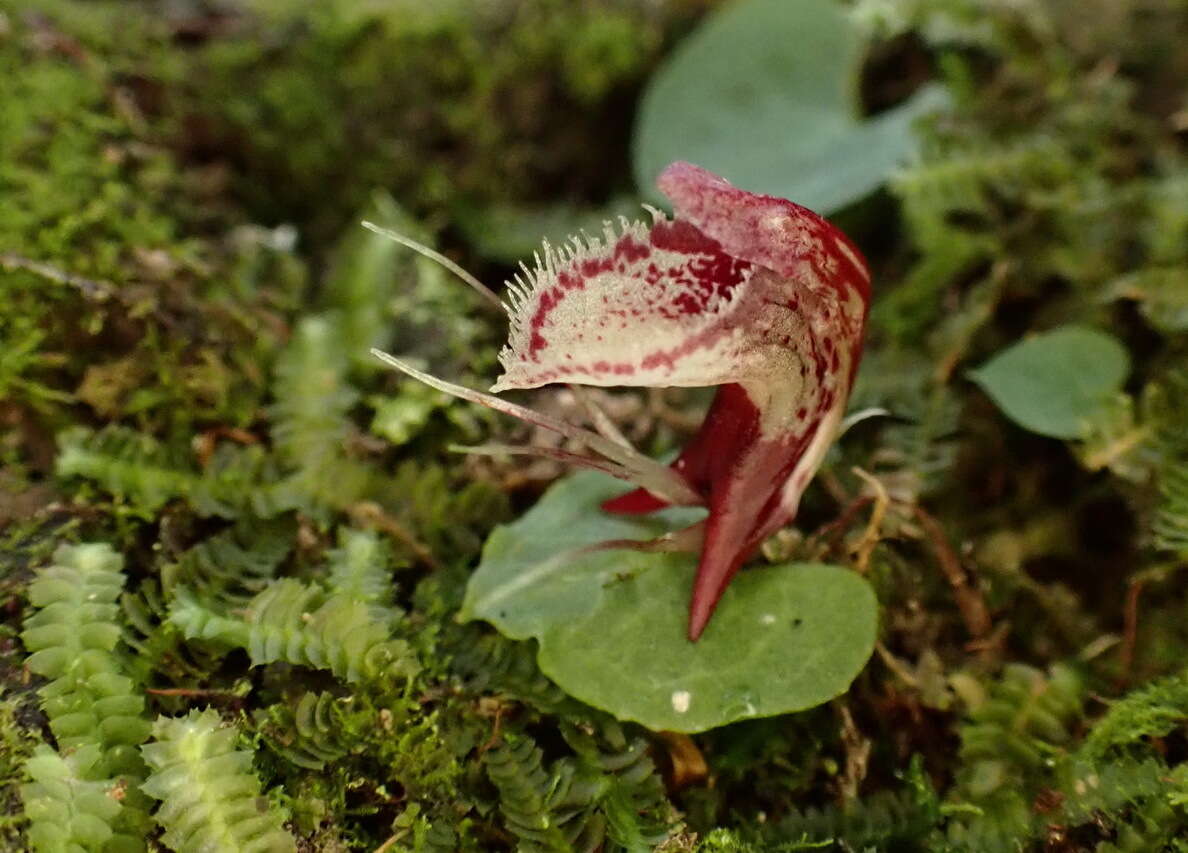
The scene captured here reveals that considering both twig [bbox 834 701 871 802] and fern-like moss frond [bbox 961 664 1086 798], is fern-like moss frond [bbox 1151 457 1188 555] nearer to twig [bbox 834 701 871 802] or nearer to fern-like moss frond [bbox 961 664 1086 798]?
fern-like moss frond [bbox 961 664 1086 798]

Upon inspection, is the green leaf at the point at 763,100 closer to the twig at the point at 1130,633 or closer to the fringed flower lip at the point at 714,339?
the fringed flower lip at the point at 714,339

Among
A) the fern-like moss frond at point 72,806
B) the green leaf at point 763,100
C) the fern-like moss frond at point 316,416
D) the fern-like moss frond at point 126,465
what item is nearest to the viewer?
the fern-like moss frond at point 72,806

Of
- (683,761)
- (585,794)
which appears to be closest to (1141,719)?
(683,761)

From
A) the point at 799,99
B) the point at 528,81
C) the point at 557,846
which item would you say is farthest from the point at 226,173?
the point at 557,846

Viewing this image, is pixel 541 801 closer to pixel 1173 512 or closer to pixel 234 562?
pixel 234 562

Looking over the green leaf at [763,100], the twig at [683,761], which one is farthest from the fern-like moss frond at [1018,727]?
the green leaf at [763,100]

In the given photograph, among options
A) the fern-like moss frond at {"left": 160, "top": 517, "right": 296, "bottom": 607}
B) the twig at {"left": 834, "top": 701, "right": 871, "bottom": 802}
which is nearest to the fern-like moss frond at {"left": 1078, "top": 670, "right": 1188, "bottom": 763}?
the twig at {"left": 834, "top": 701, "right": 871, "bottom": 802}

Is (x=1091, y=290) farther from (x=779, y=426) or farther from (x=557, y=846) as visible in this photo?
(x=557, y=846)
